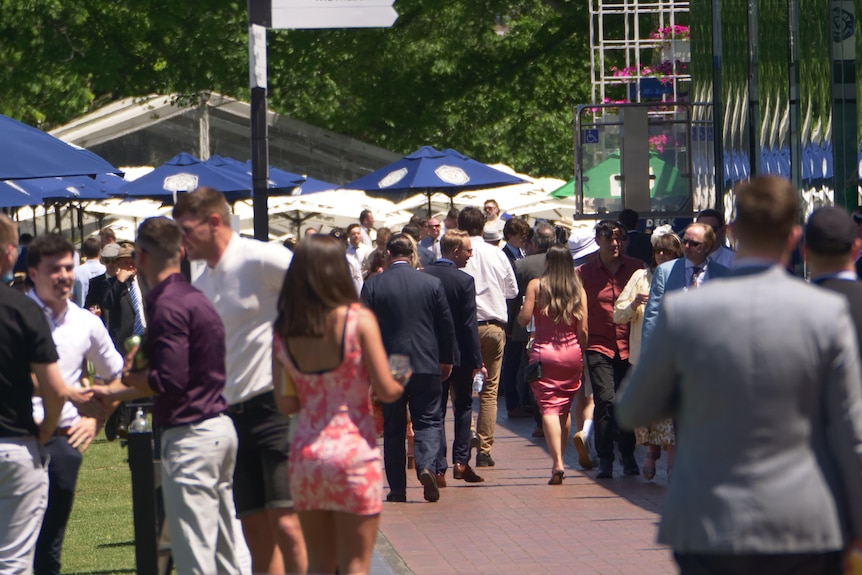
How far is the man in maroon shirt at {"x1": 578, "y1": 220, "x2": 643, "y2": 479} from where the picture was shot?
11562 mm

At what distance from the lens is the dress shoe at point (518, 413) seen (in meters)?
16.0

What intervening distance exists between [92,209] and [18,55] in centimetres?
312

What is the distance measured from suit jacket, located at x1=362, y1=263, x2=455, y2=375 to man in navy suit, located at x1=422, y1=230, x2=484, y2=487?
483mm

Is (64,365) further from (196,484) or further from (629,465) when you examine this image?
(629,465)

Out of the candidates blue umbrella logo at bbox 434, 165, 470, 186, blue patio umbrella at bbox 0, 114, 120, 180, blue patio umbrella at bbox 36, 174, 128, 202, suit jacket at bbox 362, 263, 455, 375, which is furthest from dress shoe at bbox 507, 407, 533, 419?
blue patio umbrella at bbox 36, 174, 128, 202

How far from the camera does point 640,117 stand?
15.0 m

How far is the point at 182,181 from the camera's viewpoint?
2108 centimetres

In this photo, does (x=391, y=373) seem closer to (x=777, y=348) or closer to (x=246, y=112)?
(x=777, y=348)

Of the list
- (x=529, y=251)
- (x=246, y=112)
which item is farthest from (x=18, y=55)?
(x=529, y=251)

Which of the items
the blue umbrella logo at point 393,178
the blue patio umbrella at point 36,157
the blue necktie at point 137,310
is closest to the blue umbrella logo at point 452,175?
the blue umbrella logo at point 393,178

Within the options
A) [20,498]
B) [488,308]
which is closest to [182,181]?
[488,308]

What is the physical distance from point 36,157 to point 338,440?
4.96 meters

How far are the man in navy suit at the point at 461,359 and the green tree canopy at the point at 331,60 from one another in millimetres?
15297

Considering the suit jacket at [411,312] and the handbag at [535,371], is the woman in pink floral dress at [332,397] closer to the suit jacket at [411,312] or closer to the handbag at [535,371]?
the suit jacket at [411,312]
